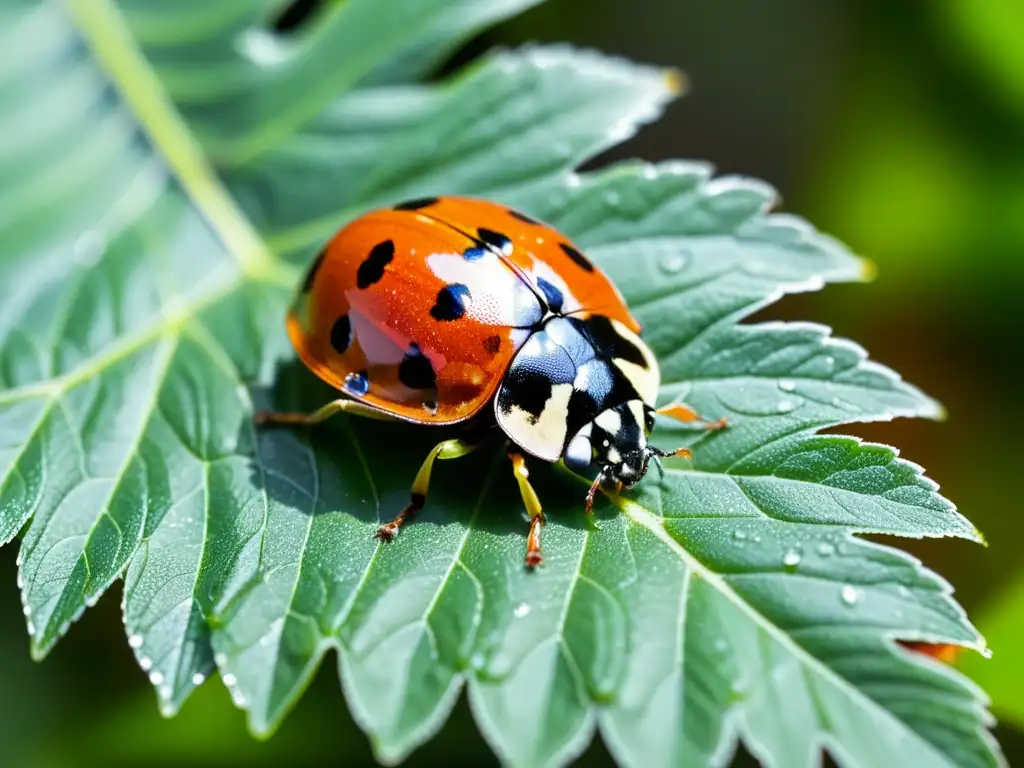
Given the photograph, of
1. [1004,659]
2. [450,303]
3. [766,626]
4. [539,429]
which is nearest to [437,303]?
[450,303]

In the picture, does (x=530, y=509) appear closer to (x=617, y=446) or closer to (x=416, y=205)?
(x=617, y=446)

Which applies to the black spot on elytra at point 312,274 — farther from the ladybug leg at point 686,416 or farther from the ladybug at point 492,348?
the ladybug leg at point 686,416

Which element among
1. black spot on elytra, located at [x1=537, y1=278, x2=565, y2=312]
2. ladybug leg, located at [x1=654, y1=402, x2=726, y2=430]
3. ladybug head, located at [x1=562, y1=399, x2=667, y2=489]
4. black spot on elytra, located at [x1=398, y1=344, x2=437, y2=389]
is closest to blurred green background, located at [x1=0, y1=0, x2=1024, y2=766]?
ladybug leg, located at [x1=654, y1=402, x2=726, y2=430]

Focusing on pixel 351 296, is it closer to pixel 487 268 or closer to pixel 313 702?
pixel 487 268

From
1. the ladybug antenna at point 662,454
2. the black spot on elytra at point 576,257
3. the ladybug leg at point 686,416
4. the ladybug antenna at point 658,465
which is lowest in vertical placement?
the ladybug antenna at point 658,465

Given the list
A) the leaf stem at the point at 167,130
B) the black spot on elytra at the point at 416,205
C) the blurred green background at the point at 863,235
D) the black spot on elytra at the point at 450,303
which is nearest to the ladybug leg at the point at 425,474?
the black spot on elytra at the point at 450,303

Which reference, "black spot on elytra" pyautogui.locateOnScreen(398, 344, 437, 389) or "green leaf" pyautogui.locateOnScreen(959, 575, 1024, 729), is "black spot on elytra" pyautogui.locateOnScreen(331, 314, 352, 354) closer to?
"black spot on elytra" pyautogui.locateOnScreen(398, 344, 437, 389)

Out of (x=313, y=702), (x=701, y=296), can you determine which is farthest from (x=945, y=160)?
(x=313, y=702)
